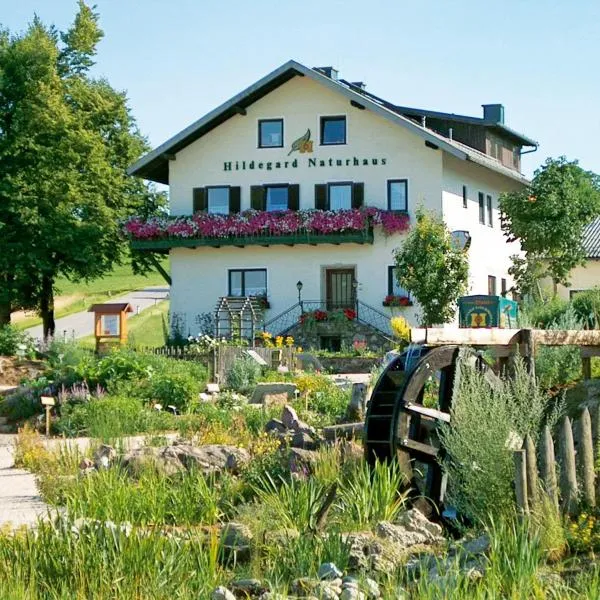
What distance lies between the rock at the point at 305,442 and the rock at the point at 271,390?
20.8 feet

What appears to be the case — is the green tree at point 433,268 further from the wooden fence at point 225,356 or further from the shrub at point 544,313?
the wooden fence at point 225,356

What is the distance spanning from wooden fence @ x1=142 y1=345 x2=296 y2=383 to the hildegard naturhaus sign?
13.6m

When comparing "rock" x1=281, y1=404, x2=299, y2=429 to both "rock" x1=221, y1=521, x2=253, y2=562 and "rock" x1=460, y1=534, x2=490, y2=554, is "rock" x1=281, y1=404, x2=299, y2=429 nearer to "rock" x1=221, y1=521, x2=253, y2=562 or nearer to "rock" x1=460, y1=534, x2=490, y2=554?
"rock" x1=221, y1=521, x2=253, y2=562

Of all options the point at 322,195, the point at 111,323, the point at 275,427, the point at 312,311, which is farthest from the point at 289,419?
the point at 322,195

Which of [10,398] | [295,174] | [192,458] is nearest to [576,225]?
[295,174]

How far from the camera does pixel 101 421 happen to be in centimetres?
2025

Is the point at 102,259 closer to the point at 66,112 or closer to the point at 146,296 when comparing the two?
the point at 66,112

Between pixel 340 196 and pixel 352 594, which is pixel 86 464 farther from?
pixel 340 196

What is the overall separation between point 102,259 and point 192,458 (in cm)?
3543

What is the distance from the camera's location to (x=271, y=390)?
24984 millimetres

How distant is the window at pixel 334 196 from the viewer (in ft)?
152

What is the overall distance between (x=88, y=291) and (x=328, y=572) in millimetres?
74665

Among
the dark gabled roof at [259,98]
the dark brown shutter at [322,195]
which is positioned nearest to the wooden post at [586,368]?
the dark gabled roof at [259,98]

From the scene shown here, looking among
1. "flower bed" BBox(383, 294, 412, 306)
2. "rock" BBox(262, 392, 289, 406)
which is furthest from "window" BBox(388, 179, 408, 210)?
"rock" BBox(262, 392, 289, 406)
